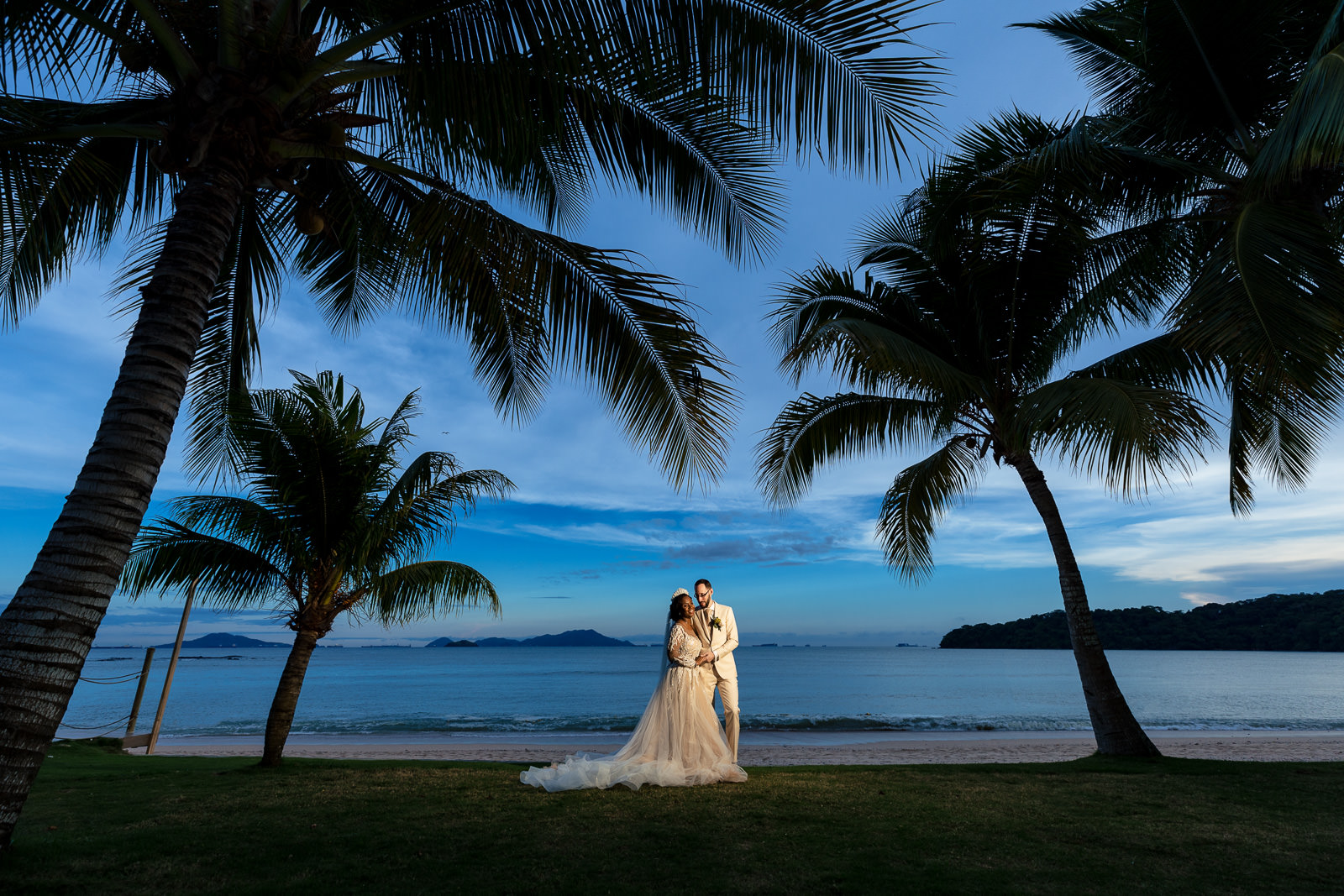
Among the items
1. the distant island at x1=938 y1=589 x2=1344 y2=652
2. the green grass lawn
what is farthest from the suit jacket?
the distant island at x1=938 y1=589 x2=1344 y2=652

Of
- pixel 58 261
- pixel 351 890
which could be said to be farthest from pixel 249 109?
pixel 351 890

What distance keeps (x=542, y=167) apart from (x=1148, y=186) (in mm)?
6926

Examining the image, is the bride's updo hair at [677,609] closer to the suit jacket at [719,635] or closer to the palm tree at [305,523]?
the suit jacket at [719,635]

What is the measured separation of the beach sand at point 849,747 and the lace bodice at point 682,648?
20.0ft

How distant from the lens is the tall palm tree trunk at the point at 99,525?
3143 mm

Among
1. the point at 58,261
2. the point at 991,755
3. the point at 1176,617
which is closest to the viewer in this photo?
the point at 58,261

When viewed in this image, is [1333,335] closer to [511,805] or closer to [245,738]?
[511,805]

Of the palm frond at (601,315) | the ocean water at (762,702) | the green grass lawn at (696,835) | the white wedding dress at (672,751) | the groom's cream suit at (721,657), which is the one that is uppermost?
the palm frond at (601,315)

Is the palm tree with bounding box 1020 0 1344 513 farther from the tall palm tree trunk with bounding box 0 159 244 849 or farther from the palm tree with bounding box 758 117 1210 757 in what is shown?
the tall palm tree trunk with bounding box 0 159 244 849

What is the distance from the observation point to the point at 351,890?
3.53m

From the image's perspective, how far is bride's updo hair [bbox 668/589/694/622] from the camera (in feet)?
24.2

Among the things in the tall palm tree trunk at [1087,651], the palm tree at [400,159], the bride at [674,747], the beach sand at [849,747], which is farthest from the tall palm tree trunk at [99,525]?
the beach sand at [849,747]

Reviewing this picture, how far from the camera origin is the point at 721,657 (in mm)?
7453

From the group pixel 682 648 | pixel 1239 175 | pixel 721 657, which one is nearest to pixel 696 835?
pixel 682 648
